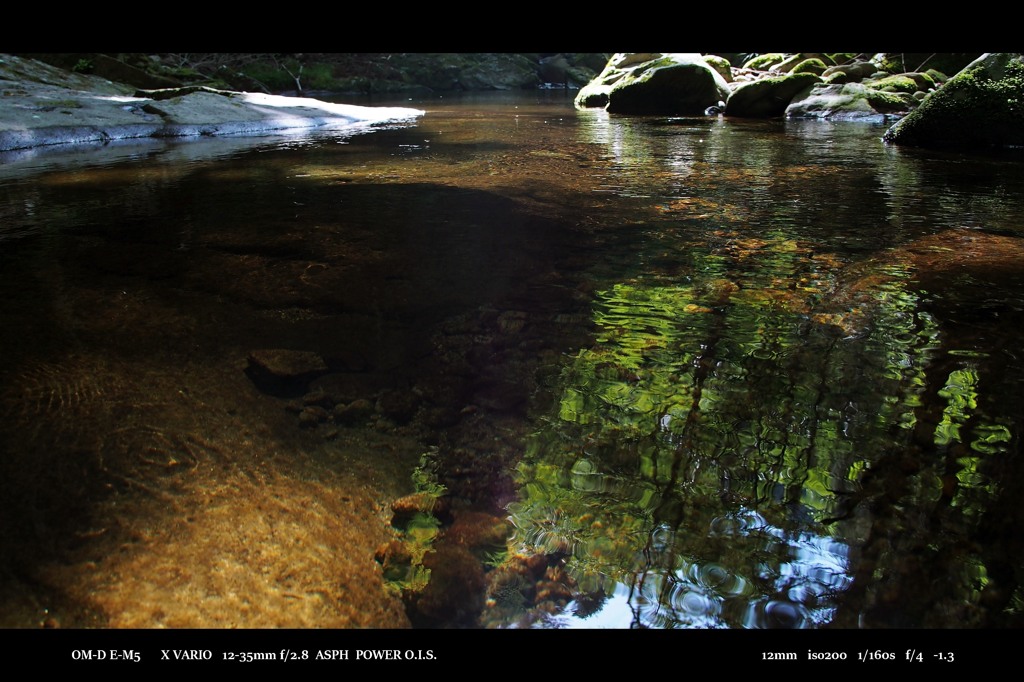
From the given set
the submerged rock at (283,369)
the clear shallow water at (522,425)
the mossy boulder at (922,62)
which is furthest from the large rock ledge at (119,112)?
the mossy boulder at (922,62)

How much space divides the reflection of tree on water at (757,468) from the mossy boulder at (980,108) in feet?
28.7

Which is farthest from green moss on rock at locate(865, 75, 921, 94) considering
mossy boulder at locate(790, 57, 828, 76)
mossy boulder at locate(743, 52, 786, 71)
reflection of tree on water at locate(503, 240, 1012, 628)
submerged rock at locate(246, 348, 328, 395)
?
submerged rock at locate(246, 348, 328, 395)

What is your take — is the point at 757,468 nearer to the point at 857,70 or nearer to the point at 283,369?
the point at 283,369

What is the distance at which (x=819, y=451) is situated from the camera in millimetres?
1865

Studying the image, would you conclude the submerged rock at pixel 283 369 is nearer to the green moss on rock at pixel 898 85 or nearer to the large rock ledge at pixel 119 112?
the large rock ledge at pixel 119 112

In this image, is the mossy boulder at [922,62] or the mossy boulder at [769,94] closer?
the mossy boulder at [769,94]

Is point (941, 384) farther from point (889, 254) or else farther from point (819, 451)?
point (889, 254)

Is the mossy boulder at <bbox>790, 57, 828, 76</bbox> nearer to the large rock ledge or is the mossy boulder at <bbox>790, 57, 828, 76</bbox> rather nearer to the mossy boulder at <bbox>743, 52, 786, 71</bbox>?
the mossy boulder at <bbox>743, 52, 786, 71</bbox>

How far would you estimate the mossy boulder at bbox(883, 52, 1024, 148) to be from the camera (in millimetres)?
8789

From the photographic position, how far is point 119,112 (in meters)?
11.7

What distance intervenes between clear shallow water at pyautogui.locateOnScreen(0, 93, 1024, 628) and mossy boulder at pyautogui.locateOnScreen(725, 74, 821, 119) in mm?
12935

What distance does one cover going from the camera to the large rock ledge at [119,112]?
1020 centimetres

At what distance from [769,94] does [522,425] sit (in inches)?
669
